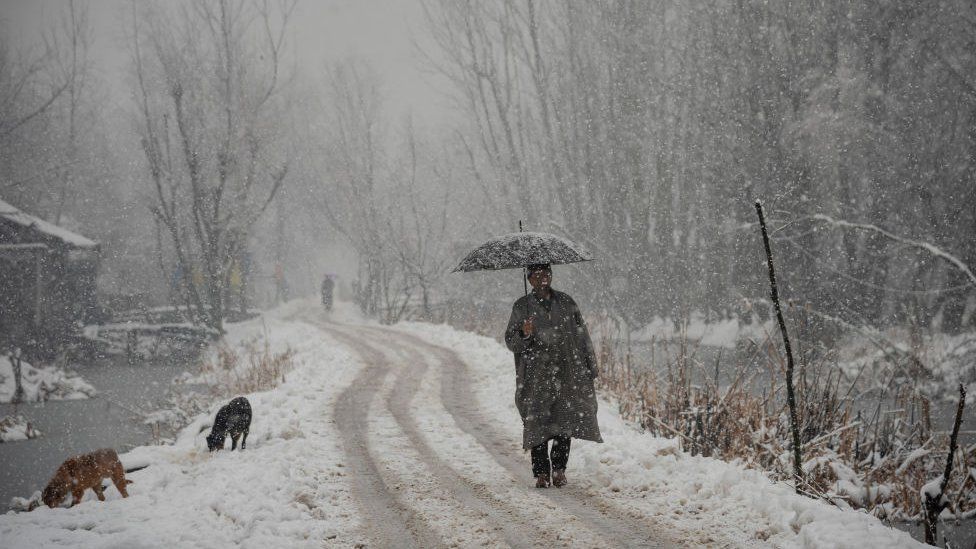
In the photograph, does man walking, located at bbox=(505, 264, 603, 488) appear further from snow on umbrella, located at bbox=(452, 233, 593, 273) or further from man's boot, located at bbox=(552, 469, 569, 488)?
snow on umbrella, located at bbox=(452, 233, 593, 273)

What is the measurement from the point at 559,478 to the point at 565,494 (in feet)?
0.76

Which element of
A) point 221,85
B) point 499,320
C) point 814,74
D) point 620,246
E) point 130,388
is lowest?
point 130,388

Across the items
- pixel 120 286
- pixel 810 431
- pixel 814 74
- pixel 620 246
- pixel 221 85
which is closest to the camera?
pixel 810 431

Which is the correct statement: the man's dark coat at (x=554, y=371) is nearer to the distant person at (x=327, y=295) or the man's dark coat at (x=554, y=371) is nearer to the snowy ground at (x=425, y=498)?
the snowy ground at (x=425, y=498)

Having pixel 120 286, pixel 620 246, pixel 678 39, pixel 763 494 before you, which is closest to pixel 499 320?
pixel 620 246

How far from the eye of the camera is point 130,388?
63.8 ft

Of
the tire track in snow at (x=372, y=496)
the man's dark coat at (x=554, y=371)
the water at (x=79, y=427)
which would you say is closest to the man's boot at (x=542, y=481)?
the man's dark coat at (x=554, y=371)

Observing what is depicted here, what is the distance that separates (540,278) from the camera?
5676 millimetres

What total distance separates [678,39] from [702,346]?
10385mm

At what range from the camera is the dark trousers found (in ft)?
19.0

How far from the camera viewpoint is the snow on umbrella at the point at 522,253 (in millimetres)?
5531

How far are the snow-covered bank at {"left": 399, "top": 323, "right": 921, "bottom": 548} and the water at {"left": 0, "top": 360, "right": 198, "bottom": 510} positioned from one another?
9.36 metres

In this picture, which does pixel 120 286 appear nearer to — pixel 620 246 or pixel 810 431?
pixel 620 246

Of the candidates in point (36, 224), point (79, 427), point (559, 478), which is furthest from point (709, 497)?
point (36, 224)
